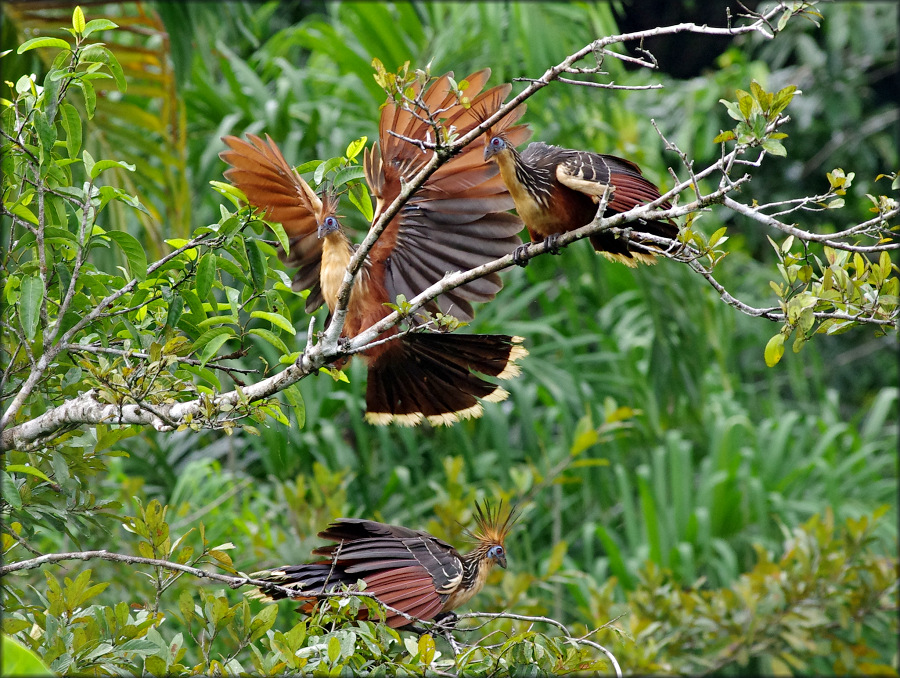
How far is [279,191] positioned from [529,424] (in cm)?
236

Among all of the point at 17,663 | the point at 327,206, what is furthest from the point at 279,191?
the point at 17,663

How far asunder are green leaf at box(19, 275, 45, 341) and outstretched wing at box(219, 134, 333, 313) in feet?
2.74

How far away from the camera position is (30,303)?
5.36 feet

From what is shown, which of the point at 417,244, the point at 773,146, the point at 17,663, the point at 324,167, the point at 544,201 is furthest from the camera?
the point at 417,244

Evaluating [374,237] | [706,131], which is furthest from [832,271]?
[706,131]

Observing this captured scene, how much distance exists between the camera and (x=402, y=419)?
8.96ft

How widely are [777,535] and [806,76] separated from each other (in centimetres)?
444

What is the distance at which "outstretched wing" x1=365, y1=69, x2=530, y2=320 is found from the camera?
2322 mm

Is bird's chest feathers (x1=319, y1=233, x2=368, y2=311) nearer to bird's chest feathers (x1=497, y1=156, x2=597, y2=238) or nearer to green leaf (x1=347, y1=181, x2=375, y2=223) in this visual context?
green leaf (x1=347, y1=181, x2=375, y2=223)

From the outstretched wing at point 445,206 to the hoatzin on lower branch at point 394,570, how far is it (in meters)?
0.64

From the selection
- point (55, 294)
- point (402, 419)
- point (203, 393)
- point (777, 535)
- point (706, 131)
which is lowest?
point (777, 535)

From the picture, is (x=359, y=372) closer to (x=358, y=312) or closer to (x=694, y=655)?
(x=358, y=312)

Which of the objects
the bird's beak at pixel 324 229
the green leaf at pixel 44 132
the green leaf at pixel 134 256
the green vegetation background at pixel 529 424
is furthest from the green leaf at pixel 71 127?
the green vegetation background at pixel 529 424

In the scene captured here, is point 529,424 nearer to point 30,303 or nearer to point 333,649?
point 333,649
